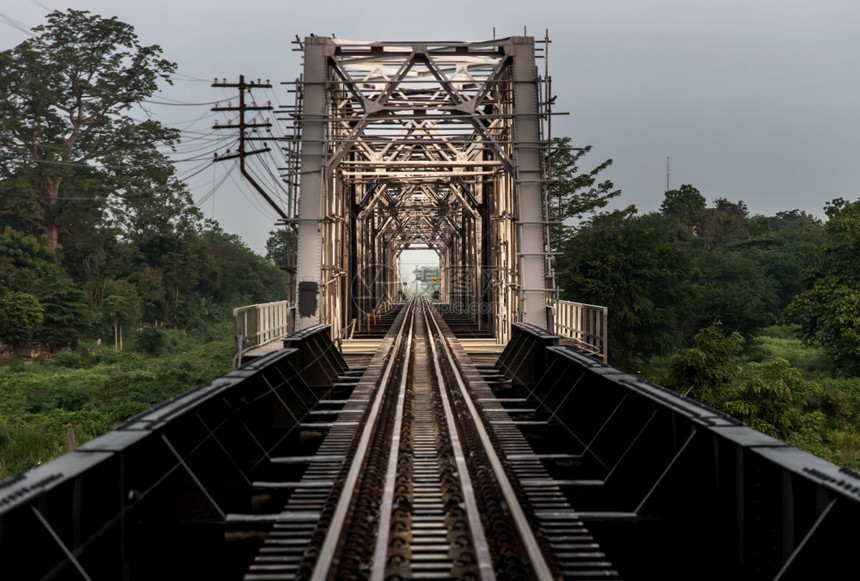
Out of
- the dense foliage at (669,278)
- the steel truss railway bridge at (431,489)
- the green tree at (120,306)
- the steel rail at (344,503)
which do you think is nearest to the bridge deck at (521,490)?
the steel truss railway bridge at (431,489)

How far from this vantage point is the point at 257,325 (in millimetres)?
16703

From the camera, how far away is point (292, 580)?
171 inches

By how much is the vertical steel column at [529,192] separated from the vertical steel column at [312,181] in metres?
4.53

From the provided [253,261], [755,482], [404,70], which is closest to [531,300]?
[404,70]

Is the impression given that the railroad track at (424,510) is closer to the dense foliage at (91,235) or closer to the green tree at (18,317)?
the dense foliage at (91,235)

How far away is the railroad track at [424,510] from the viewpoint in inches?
178

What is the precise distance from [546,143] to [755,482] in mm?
13917

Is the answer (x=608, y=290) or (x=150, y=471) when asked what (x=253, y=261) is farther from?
(x=150, y=471)

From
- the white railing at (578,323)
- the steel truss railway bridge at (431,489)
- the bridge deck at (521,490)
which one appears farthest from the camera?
the white railing at (578,323)

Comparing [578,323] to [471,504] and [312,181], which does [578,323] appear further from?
[471,504]

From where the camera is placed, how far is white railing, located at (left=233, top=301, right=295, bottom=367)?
1369 centimetres

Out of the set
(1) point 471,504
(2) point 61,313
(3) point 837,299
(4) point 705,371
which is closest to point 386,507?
(1) point 471,504

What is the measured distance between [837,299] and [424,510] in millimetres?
38256

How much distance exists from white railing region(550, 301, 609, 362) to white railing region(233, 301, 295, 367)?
641 cm
